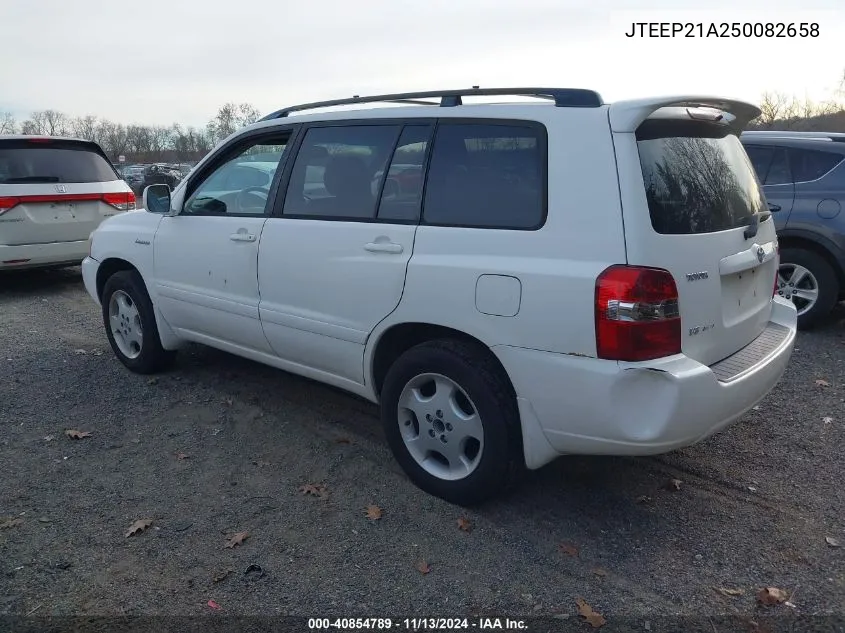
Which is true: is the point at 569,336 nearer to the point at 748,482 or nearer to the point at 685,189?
the point at 685,189

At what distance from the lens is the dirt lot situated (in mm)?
2824

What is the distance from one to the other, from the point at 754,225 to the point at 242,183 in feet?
9.84

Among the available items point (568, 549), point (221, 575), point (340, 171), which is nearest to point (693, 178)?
point (568, 549)

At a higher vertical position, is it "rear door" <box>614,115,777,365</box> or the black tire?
"rear door" <box>614,115,777,365</box>

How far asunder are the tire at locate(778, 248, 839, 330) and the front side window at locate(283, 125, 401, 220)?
14.9 feet

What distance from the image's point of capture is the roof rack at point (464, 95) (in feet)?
9.86

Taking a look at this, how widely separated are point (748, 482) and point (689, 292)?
1.38 meters

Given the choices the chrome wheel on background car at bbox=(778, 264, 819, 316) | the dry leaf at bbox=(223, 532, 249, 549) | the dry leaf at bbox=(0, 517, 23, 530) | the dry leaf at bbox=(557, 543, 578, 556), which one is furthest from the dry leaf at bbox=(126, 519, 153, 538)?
the chrome wheel on background car at bbox=(778, 264, 819, 316)

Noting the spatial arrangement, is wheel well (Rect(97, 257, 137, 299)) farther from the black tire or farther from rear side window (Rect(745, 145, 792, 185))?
rear side window (Rect(745, 145, 792, 185))

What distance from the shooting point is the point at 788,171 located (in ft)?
21.4

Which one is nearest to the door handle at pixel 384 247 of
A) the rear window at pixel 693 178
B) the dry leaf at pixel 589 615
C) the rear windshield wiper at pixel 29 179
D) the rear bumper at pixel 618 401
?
the rear bumper at pixel 618 401

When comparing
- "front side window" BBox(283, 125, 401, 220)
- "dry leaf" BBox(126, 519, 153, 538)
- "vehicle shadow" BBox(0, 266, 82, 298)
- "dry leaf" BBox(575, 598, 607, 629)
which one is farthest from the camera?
"vehicle shadow" BBox(0, 266, 82, 298)

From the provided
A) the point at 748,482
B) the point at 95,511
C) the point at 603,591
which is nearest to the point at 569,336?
the point at 603,591

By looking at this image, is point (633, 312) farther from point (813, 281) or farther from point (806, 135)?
point (806, 135)
